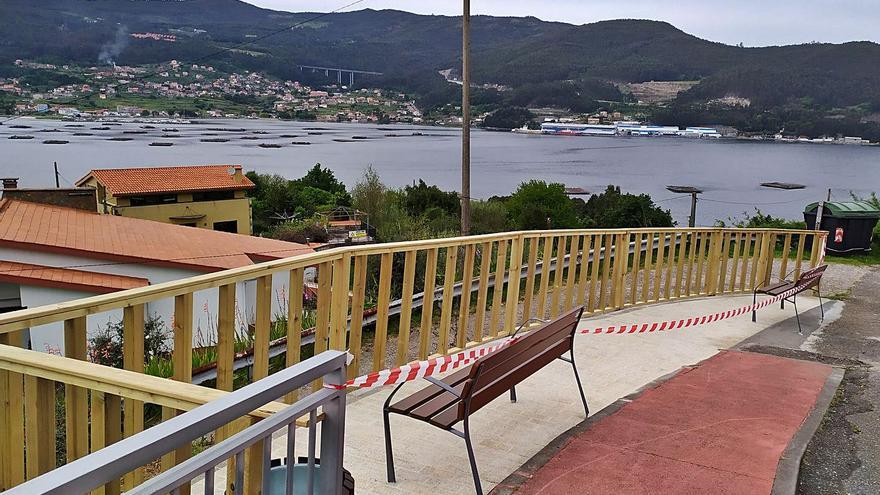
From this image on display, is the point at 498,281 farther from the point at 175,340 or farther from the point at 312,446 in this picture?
the point at 312,446

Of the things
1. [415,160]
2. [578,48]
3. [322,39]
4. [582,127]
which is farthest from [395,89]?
[578,48]

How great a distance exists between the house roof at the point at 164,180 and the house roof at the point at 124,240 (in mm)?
14451

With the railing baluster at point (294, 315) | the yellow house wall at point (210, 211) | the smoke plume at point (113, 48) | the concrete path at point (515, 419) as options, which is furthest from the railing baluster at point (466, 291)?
the smoke plume at point (113, 48)

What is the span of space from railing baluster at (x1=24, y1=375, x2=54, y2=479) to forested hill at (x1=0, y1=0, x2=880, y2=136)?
235 ft

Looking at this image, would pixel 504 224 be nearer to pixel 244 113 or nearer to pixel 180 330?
pixel 180 330

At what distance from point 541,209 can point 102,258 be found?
21.3 metres

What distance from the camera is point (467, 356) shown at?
5531 mm

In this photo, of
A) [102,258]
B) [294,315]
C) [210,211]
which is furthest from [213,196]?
[294,315]

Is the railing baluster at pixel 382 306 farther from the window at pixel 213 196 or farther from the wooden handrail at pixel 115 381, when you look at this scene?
the window at pixel 213 196

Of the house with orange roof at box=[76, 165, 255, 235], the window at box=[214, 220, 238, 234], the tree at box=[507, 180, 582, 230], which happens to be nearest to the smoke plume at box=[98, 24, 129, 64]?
the house with orange roof at box=[76, 165, 255, 235]

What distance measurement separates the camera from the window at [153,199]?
37469mm

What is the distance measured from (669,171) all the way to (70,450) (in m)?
99.0

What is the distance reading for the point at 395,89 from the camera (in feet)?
337

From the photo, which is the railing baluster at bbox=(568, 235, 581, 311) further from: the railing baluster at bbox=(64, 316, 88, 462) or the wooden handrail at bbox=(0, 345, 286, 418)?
the wooden handrail at bbox=(0, 345, 286, 418)
